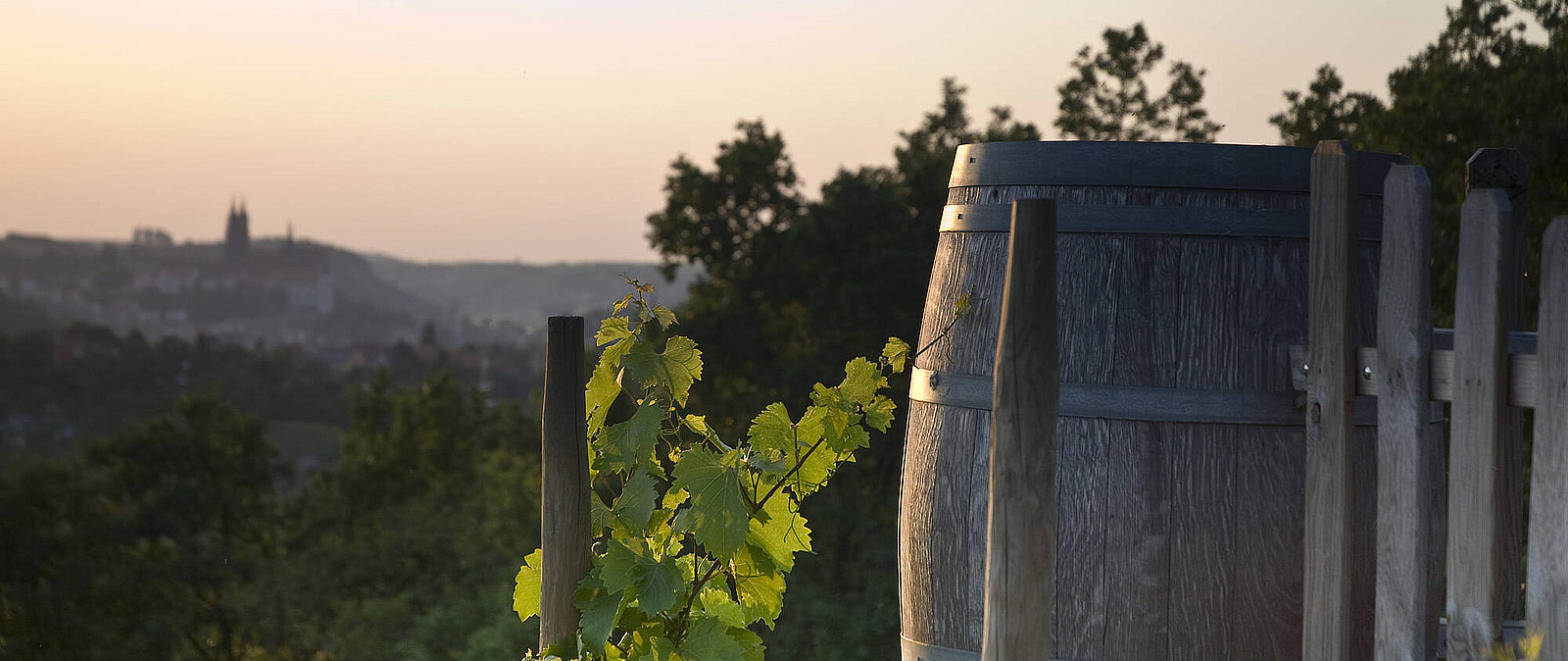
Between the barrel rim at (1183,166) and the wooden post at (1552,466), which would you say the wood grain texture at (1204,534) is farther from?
the wooden post at (1552,466)

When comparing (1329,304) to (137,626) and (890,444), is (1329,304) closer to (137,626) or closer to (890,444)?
(890,444)

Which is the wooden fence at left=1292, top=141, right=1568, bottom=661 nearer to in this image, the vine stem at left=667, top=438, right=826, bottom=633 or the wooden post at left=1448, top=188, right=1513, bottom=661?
the wooden post at left=1448, top=188, right=1513, bottom=661

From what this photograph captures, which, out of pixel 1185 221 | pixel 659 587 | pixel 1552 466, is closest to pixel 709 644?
pixel 659 587

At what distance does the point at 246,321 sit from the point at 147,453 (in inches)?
1154

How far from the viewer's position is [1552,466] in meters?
2.03

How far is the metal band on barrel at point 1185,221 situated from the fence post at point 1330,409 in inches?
6.0

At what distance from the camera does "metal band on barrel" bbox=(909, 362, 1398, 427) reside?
8.55ft

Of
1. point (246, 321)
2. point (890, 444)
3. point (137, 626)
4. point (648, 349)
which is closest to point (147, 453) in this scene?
point (137, 626)

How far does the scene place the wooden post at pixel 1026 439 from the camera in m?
2.24

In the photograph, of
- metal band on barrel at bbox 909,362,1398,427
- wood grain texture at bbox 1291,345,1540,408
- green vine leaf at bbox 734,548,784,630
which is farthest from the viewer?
green vine leaf at bbox 734,548,784,630

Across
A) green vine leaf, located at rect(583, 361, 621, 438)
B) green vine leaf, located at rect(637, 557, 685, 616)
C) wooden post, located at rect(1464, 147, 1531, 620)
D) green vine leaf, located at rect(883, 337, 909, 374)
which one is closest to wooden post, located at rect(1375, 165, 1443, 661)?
wooden post, located at rect(1464, 147, 1531, 620)

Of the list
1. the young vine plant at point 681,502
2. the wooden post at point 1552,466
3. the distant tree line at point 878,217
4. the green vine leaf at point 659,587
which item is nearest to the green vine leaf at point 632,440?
the young vine plant at point 681,502

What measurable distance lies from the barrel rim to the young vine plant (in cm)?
52

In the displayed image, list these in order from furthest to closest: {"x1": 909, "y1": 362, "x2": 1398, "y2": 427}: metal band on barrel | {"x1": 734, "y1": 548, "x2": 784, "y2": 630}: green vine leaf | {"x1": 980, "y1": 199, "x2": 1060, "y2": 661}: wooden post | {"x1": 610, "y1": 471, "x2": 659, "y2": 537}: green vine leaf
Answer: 1. {"x1": 734, "y1": 548, "x2": 784, "y2": 630}: green vine leaf
2. {"x1": 610, "y1": 471, "x2": 659, "y2": 537}: green vine leaf
3. {"x1": 909, "y1": 362, "x2": 1398, "y2": 427}: metal band on barrel
4. {"x1": 980, "y1": 199, "x2": 1060, "y2": 661}: wooden post
